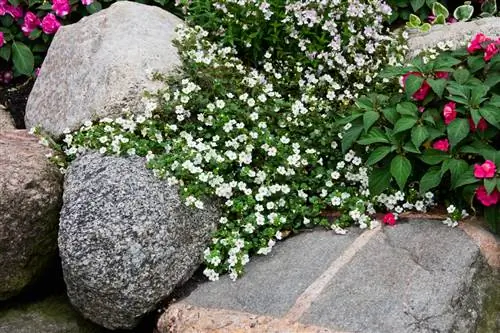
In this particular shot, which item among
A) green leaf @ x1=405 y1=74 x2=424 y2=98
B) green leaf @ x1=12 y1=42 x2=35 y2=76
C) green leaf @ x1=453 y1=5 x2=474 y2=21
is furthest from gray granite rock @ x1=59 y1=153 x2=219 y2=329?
green leaf @ x1=453 y1=5 x2=474 y2=21

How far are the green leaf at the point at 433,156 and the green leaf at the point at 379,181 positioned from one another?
181 millimetres

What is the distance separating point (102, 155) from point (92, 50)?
885 millimetres

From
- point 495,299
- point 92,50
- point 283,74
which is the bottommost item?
point 495,299

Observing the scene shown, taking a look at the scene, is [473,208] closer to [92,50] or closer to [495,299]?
[495,299]

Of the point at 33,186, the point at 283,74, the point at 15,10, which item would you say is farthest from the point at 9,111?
the point at 283,74

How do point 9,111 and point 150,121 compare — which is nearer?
point 150,121

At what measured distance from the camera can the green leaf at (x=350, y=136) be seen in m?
3.48

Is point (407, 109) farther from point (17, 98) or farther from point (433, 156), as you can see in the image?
point (17, 98)

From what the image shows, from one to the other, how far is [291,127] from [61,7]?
6.62 ft

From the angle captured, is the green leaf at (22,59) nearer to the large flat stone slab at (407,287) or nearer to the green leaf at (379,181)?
the green leaf at (379,181)

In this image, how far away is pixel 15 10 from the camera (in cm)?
502

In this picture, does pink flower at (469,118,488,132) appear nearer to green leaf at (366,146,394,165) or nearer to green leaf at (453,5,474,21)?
green leaf at (366,146,394,165)

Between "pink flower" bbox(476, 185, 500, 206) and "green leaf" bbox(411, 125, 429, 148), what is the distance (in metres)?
0.33

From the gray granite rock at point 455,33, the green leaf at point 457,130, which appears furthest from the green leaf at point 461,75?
the gray granite rock at point 455,33
